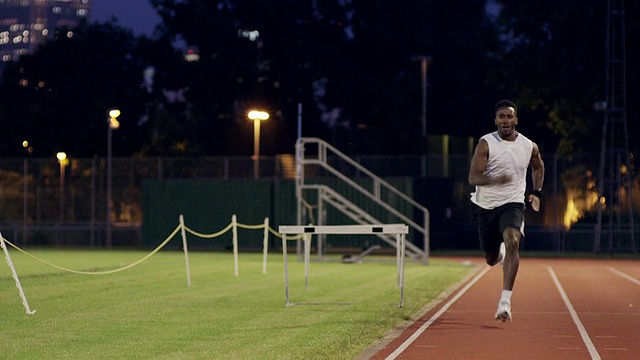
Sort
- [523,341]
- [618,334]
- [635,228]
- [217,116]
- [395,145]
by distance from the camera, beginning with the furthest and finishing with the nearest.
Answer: [217,116], [395,145], [635,228], [618,334], [523,341]

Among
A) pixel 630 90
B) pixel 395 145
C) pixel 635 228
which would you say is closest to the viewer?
pixel 635 228

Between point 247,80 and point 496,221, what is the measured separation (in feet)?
214

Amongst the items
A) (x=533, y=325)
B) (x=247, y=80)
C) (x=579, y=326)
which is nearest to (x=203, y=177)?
(x=247, y=80)

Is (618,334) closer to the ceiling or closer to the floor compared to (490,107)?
closer to the floor

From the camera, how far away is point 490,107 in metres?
80.8

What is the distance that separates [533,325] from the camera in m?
16.8

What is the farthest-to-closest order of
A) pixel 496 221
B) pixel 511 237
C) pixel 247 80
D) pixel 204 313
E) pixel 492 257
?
1. pixel 247 80
2. pixel 204 313
3. pixel 492 257
4. pixel 496 221
5. pixel 511 237

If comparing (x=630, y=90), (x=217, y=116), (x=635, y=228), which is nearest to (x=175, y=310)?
(x=635, y=228)

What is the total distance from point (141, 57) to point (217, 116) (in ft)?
27.3

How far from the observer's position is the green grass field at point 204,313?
43.9 ft

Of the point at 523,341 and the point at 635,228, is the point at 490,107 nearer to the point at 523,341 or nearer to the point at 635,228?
the point at 635,228

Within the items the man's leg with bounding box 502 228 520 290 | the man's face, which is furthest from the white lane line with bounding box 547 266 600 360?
the man's face

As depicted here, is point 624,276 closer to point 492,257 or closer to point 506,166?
point 492,257

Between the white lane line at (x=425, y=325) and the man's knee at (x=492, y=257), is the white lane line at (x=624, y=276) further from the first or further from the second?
the man's knee at (x=492, y=257)
